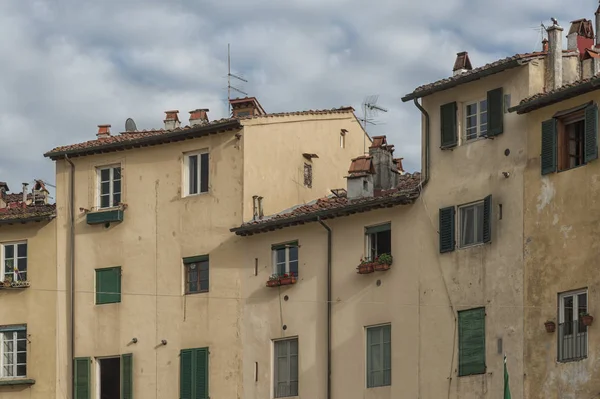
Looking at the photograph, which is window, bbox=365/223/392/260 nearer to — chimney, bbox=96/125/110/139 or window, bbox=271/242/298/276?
window, bbox=271/242/298/276

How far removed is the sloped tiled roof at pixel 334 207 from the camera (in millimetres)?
55062

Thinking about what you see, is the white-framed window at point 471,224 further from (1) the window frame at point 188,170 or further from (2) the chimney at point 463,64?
(1) the window frame at point 188,170

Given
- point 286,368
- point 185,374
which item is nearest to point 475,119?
point 286,368

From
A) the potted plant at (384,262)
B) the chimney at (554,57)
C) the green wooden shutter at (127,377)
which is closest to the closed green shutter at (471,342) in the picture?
the potted plant at (384,262)

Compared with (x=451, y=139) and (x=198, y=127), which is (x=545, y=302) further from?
(x=198, y=127)

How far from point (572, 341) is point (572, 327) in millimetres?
395

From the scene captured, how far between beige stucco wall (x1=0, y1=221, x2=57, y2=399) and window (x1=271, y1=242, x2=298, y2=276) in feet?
31.0

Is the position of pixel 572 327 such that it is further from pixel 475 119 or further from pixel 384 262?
pixel 384 262

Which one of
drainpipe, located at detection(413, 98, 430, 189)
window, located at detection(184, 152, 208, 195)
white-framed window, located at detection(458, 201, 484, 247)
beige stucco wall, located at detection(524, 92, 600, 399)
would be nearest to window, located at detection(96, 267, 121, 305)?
window, located at detection(184, 152, 208, 195)

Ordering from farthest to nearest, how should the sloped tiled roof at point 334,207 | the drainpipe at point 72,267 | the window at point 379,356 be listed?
1. the drainpipe at point 72,267
2. the sloped tiled roof at point 334,207
3. the window at point 379,356

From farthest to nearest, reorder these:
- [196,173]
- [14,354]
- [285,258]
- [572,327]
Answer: [14,354], [196,173], [285,258], [572,327]

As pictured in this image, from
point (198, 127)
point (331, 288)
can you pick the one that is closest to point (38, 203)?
point (198, 127)

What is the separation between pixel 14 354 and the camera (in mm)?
64188

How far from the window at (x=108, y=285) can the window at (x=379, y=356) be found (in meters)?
11.3
